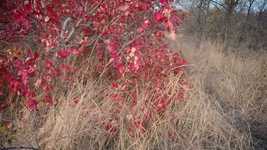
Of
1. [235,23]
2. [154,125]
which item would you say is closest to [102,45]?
[154,125]

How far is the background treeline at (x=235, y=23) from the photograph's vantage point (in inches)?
489

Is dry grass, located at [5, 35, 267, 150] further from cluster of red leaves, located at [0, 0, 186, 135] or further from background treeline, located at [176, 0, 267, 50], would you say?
background treeline, located at [176, 0, 267, 50]

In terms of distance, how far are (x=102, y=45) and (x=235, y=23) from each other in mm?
10138

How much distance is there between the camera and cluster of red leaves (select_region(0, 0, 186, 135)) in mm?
3368

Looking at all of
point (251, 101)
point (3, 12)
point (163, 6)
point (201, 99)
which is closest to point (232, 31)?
Result: point (251, 101)

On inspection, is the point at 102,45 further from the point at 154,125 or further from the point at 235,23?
the point at 235,23

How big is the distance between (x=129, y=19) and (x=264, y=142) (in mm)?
2045

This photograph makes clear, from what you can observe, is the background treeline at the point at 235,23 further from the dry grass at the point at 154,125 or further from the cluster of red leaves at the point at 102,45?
the cluster of red leaves at the point at 102,45

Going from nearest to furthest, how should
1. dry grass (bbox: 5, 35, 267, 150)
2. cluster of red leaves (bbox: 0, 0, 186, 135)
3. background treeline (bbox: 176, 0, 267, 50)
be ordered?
cluster of red leaves (bbox: 0, 0, 186, 135)
dry grass (bbox: 5, 35, 267, 150)
background treeline (bbox: 176, 0, 267, 50)

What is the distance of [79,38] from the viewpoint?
4426 millimetres

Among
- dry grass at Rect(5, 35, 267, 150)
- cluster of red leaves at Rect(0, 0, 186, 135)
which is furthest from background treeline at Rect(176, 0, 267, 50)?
cluster of red leaves at Rect(0, 0, 186, 135)

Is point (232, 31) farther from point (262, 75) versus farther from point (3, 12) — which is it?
point (3, 12)

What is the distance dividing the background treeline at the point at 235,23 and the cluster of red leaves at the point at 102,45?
742 centimetres

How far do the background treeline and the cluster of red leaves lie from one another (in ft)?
24.3
